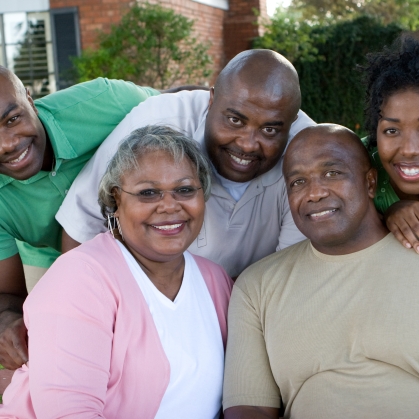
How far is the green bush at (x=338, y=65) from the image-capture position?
41.1 ft

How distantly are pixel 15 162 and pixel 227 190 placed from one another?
103 centimetres

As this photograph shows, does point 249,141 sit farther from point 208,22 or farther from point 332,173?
point 208,22

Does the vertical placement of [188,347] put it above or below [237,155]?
below

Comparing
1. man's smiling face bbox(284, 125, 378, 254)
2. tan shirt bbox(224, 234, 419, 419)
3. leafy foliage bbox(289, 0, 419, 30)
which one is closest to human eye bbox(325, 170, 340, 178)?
man's smiling face bbox(284, 125, 378, 254)

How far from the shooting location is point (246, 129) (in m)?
2.97

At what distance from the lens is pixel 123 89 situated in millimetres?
3602

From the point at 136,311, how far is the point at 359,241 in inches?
37.6

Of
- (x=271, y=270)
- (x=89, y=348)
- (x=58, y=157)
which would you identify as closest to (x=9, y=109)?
(x=58, y=157)

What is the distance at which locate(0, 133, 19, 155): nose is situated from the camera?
117 inches

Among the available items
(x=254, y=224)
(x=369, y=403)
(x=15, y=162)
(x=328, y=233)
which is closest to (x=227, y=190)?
(x=254, y=224)

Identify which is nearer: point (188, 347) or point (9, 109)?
point (188, 347)

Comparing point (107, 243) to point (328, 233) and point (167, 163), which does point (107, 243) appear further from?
point (328, 233)

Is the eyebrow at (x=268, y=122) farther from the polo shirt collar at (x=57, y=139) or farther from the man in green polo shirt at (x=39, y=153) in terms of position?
the polo shirt collar at (x=57, y=139)

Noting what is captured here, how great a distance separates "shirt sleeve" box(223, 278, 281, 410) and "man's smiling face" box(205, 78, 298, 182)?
0.72 m
